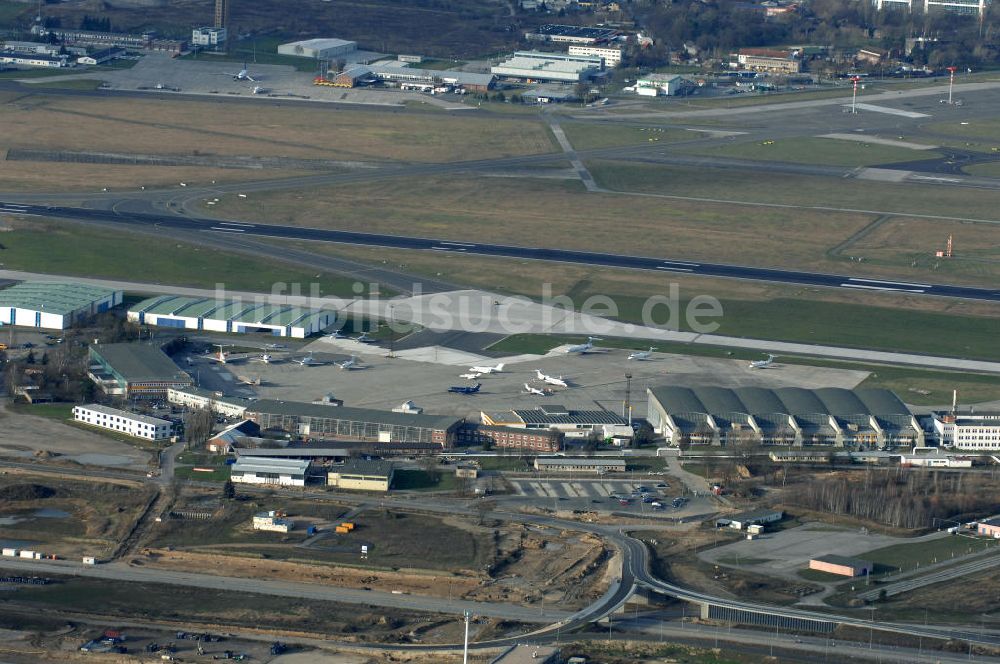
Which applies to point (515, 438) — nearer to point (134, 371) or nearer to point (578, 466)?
point (578, 466)

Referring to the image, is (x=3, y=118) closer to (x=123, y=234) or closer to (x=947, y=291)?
Answer: (x=123, y=234)

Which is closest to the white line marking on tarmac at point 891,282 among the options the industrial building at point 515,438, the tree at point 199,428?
the industrial building at point 515,438

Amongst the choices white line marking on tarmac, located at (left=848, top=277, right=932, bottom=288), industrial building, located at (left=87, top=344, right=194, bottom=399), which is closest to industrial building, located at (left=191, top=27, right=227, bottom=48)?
white line marking on tarmac, located at (left=848, top=277, right=932, bottom=288)

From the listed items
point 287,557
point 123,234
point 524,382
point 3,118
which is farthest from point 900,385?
point 3,118

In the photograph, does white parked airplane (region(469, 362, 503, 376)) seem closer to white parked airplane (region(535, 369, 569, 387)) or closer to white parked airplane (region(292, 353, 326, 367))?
white parked airplane (region(535, 369, 569, 387))

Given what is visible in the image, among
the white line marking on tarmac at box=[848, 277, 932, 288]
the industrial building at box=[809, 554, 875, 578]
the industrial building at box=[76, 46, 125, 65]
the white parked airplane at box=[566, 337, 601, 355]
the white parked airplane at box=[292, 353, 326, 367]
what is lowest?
the industrial building at box=[809, 554, 875, 578]
